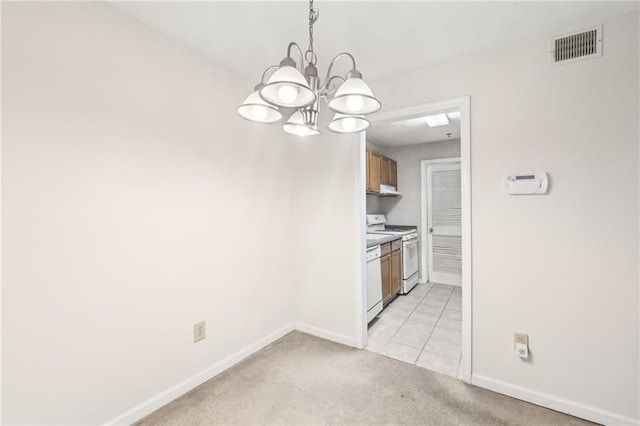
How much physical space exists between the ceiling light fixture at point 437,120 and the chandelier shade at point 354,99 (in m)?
2.41

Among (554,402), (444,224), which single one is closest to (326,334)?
(554,402)

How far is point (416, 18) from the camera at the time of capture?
65.4 inches

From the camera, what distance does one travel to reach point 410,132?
4.04 meters

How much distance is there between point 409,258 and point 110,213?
387 centimetres

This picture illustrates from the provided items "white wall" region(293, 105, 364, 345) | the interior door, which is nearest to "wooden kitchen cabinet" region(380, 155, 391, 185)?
the interior door

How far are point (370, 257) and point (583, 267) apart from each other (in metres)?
1.73

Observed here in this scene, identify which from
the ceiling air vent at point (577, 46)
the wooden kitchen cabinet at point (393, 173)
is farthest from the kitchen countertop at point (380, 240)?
the ceiling air vent at point (577, 46)

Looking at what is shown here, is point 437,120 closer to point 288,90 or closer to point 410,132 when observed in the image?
point 410,132

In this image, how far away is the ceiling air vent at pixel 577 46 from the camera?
5.42 ft

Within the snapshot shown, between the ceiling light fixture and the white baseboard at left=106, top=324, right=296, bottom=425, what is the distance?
3.09m

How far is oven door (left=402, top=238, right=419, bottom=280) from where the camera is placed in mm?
4102

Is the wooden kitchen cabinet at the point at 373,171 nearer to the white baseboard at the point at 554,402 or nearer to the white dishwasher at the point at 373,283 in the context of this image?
the white dishwasher at the point at 373,283

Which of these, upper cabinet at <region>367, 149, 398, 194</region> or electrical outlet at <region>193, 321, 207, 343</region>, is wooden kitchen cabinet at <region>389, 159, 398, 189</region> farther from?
electrical outlet at <region>193, 321, 207, 343</region>

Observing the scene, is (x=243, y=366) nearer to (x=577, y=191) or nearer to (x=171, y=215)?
(x=171, y=215)
